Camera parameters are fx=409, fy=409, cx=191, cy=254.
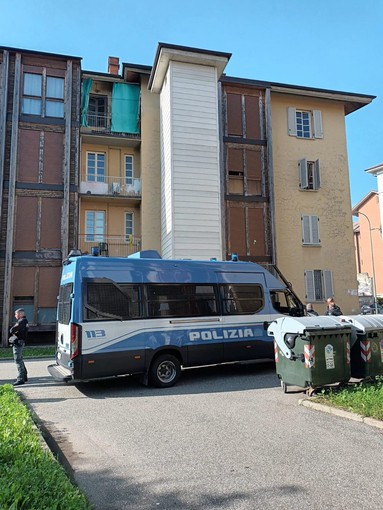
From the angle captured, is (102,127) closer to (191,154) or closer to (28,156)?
(28,156)

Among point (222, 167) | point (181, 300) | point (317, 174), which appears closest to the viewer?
point (181, 300)

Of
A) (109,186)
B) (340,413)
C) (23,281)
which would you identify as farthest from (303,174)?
(340,413)

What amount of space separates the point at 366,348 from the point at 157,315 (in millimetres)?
4251

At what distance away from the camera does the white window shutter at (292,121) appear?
22812mm

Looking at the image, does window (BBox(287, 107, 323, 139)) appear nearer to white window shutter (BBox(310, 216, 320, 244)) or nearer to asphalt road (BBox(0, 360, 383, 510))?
white window shutter (BBox(310, 216, 320, 244))

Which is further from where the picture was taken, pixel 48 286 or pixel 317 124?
pixel 317 124

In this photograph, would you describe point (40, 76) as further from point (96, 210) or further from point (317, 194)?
point (317, 194)

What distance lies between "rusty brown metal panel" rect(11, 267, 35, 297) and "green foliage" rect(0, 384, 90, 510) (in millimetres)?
13831

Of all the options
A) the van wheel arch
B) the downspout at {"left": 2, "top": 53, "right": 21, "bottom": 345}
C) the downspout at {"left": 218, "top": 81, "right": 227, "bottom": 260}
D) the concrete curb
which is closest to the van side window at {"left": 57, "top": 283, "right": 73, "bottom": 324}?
the van wheel arch

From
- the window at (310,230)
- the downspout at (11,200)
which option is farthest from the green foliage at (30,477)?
the window at (310,230)

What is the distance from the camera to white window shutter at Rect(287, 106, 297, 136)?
74.8 feet

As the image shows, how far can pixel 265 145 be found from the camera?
21719 millimetres

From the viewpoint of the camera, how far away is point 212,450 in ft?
16.1

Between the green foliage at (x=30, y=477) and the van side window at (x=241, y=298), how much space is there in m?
5.62
